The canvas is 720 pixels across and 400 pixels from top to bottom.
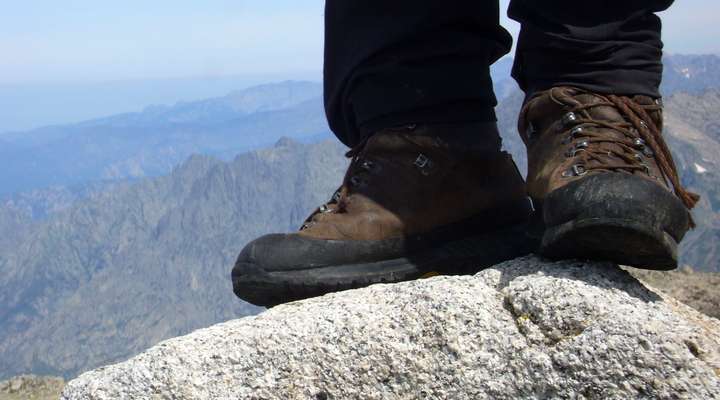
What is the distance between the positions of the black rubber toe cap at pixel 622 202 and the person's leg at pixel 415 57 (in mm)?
800

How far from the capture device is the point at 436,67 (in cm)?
314

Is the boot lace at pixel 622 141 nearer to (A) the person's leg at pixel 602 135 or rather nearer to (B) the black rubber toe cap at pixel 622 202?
(A) the person's leg at pixel 602 135

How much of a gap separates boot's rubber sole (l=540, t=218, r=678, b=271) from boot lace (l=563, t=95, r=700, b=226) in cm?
26

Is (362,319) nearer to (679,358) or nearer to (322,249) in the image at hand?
(322,249)

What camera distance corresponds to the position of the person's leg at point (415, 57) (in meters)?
3.09

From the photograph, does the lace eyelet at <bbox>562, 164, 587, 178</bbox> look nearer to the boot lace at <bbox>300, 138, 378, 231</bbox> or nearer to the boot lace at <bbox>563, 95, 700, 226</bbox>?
the boot lace at <bbox>563, 95, 700, 226</bbox>

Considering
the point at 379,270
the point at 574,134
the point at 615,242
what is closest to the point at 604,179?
the point at 615,242

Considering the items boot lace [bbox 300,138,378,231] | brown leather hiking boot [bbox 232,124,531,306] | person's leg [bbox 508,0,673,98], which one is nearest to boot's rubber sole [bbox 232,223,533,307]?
brown leather hiking boot [bbox 232,124,531,306]

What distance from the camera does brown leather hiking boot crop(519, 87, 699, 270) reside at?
99.0 inches

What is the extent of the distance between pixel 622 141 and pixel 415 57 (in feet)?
3.03

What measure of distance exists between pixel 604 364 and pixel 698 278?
12.8m

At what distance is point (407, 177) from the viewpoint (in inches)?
129

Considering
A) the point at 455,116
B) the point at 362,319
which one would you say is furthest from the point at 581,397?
the point at 455,116

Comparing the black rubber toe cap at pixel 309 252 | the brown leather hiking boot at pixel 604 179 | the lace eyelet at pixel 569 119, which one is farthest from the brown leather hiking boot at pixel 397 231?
the lace eyelet at pixel 569 119
